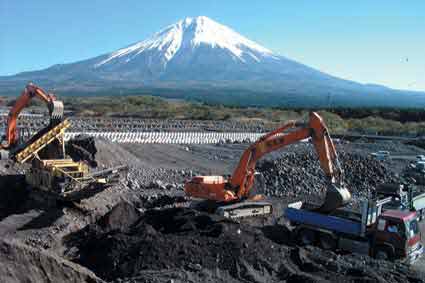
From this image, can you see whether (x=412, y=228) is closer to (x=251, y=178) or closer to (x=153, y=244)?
(x=251, y=178)

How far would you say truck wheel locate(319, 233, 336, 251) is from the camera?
1361 cm

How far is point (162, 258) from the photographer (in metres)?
11.3

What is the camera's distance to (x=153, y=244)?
1166 centimetres

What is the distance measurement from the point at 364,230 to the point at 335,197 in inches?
42.9

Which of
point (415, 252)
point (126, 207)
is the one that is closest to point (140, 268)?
point (126, 207)

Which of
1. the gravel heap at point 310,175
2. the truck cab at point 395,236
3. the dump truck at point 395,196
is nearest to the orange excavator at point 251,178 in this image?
the truck cab at point 395,236

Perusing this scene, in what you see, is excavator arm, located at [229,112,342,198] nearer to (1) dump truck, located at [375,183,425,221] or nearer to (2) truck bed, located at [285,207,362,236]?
(2) truck bed, located at [285,207,362,236]

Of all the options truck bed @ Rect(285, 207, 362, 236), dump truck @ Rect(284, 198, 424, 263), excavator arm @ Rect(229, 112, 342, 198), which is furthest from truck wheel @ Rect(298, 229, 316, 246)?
excavator arm @ Rect(229, 112, 342, 198)

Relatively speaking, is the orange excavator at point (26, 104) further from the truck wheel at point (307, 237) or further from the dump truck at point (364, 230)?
the truck wheel at point (307, 237)

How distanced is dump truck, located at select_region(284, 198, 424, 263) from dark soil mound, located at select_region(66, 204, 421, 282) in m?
0.52

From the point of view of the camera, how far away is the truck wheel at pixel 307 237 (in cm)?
1389

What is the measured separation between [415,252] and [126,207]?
775 cm

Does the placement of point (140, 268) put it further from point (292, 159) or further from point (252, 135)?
point (252, 135)

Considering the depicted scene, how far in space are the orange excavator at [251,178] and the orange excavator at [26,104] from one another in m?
5.31
